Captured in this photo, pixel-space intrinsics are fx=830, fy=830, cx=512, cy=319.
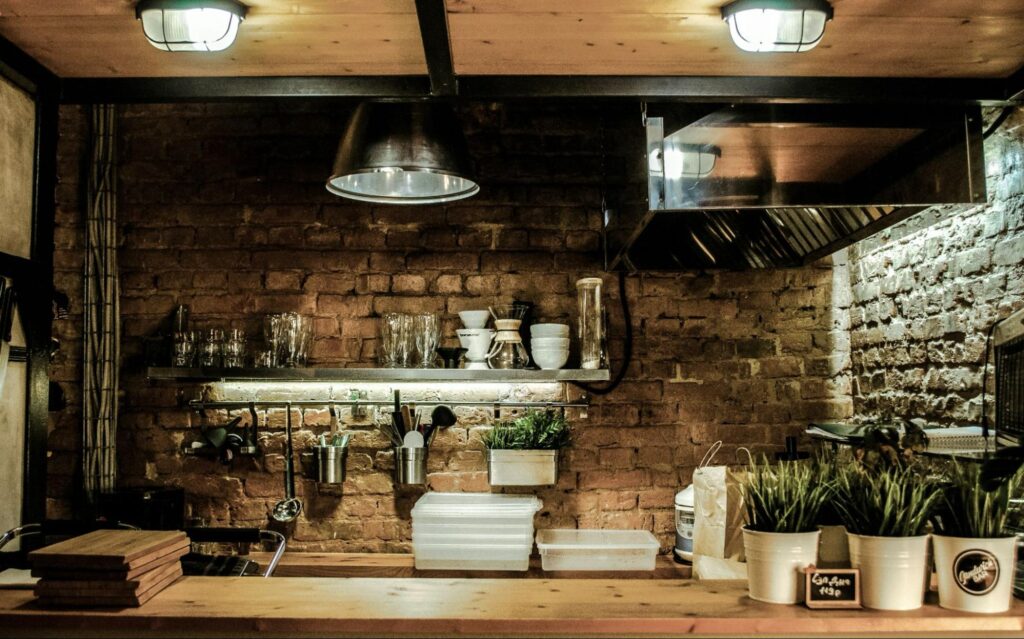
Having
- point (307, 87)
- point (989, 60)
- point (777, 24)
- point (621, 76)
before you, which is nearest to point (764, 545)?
point (777, 24)

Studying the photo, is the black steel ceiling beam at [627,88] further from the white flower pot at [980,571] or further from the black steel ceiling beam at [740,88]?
the white flower pot at [980,571]

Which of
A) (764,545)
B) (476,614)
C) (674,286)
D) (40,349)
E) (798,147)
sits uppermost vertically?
(798,147)

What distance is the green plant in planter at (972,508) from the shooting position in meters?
1.75

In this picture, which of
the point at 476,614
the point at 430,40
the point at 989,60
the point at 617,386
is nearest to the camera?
the point at 476,614

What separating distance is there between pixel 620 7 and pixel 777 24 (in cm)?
40

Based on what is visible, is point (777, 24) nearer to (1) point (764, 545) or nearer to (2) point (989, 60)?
(2) point (989, 60)

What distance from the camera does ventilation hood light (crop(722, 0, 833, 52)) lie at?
6.75 ft

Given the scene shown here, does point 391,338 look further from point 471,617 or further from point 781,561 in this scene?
point 781,561

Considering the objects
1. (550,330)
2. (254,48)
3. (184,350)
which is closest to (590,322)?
(550,330)

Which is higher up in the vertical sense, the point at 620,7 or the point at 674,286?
the point at 620,7

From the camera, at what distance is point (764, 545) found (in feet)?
5.93

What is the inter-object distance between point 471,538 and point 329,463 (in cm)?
72

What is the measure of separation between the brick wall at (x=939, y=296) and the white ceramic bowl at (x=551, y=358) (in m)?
1.34

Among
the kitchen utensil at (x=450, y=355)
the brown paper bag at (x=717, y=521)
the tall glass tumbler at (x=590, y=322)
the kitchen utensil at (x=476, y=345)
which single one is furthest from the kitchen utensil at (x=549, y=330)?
the brown paper bag at (x=717, y=521)
